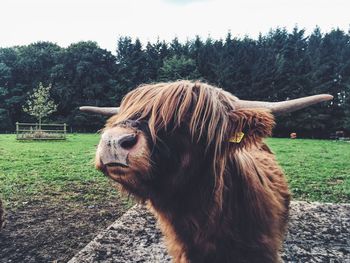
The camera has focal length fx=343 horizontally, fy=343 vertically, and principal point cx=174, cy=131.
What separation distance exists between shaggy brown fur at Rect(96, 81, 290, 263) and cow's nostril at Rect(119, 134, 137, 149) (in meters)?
0.02

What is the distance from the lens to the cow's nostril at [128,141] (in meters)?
1.41

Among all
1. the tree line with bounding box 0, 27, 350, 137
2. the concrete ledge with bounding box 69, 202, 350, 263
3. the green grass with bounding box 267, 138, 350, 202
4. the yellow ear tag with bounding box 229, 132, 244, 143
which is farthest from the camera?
the tree line with bounding box 0, 27, 350, 137

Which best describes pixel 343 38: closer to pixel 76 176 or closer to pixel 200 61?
pixel 200 61

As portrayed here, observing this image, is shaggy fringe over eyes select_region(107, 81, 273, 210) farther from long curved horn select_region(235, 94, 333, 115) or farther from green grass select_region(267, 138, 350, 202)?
green grass select_region(267, 138, 350, 202)

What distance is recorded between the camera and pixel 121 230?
3254mm

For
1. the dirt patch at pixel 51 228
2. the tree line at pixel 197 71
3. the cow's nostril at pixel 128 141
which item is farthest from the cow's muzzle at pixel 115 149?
the tree line at pixel 197 71

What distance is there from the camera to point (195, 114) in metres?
1.68

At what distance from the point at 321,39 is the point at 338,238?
39117 millimetres

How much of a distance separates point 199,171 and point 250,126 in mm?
335

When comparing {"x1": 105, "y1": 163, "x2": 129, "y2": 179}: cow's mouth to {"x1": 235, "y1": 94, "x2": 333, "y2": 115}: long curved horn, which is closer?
{"x1": 105, "y1": 163, "x2": 129, "y2": 179}: cow's mouth

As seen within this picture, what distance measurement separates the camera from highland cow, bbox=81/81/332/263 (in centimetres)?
150

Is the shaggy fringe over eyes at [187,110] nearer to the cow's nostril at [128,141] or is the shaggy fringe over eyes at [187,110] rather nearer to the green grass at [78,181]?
the cow's nostril at [128,141]

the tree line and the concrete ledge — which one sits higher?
the tree line

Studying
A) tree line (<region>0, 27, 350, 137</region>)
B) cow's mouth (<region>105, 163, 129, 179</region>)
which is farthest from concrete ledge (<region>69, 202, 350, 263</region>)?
tree line (<region>0, 27, 350, 137</region>)
